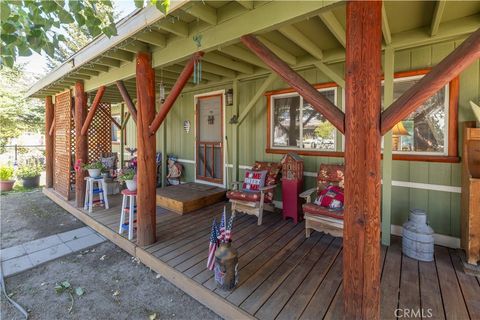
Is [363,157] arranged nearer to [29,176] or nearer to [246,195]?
[246,195]

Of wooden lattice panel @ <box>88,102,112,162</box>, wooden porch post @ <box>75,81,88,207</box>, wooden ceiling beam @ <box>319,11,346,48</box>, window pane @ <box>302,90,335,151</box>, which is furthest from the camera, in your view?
wooden lattice panel @ <box>88,102,112,162</box>

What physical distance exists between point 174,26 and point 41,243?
3.62m

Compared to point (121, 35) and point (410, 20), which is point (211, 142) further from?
point (410, 20)

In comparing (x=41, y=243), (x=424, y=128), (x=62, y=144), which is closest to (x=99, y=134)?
(x=62, y=144)

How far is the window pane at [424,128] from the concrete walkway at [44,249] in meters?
4.57

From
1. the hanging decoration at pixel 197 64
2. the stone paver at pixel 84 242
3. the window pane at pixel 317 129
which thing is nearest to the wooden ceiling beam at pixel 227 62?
the hanging decoration at pixel 197 64

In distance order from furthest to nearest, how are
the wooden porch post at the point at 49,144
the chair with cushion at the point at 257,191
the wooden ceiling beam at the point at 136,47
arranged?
the wooden porch post at the point at 49,144, the chair with cushion at the point at 257,191, the wooden ceiling beam at the point at 136,47

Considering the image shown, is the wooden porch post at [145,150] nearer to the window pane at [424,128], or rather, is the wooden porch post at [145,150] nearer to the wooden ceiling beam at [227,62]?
the wooden ceiling beam at [227,62]

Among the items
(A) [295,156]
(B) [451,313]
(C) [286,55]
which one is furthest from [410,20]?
(B) [451,313]

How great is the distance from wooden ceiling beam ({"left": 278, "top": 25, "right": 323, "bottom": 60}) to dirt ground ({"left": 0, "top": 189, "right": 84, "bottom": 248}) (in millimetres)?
4495

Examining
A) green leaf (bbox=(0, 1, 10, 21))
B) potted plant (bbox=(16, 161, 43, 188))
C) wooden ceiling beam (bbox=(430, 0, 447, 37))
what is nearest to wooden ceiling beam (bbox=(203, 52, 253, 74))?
green leaf (bbox=(0, 1, 10, 21))

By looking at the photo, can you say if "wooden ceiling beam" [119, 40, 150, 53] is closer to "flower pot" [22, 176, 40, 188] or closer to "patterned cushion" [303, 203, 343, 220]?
"patterned cushion" [303, 203, 343, 220]

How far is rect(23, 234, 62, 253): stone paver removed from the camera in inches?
133

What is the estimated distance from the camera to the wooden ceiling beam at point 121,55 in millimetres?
3149
